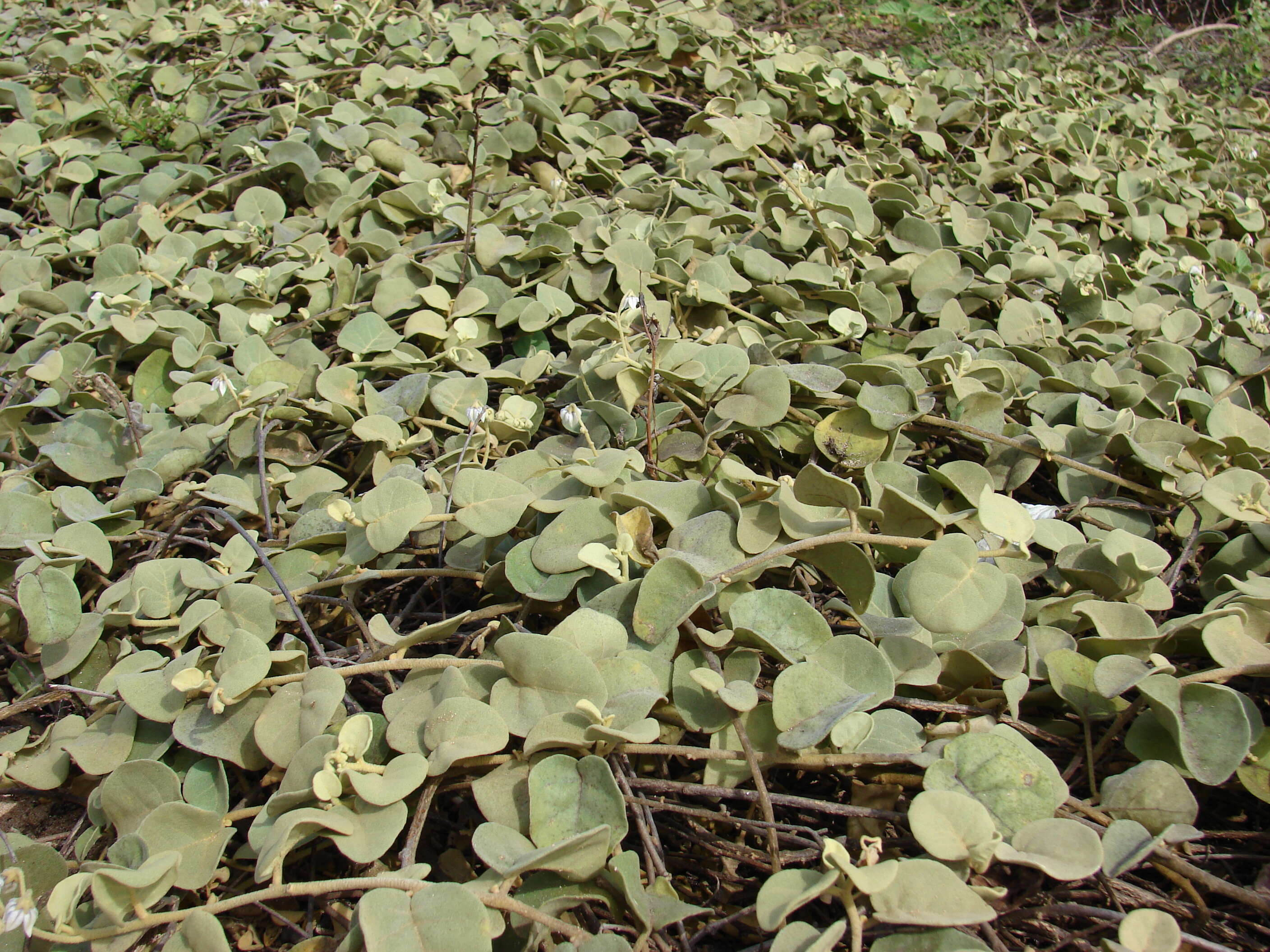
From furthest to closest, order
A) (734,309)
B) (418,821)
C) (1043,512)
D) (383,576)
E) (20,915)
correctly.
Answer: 1. (734,309)
2. (1043,512)
3. (383,576)
4. (418,821)
5. (20,915)

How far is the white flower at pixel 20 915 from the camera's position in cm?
68

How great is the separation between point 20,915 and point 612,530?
0.65m

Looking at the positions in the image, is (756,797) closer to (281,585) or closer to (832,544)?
(832,544)

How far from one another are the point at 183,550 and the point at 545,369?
2.08 ft

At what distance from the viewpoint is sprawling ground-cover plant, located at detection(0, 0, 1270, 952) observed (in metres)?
0.76

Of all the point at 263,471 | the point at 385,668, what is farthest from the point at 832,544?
the point at 263,471

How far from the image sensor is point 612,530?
100cm

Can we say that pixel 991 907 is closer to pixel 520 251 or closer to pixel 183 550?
pixel 183 550

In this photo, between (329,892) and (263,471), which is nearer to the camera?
(329,892)

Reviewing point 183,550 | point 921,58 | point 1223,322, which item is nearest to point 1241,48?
point 921,58

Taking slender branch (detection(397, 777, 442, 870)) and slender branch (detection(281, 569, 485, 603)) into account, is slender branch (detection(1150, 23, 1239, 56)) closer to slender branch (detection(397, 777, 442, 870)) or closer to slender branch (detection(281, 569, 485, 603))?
slender branch (detection(281, 569, 485, 603))

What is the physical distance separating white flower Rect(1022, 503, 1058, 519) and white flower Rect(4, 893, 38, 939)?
46.7 inches

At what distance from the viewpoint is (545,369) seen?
4.51 ft

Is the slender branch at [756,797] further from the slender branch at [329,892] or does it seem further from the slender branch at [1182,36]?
the slender branch at [1182,36]
